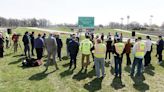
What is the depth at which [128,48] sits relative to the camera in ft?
56.3

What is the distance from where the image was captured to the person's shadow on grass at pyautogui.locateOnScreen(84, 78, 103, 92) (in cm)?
1167

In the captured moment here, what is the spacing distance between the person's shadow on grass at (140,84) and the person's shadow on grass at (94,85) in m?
1.68

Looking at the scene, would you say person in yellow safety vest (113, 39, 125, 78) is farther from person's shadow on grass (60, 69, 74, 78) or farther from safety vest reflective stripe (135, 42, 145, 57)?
person's shadow on grass (60, 69, 74, 78)

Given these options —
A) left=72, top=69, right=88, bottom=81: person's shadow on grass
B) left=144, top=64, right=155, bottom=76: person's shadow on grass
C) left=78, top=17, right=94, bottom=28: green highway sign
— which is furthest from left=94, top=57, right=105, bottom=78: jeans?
left=78, top=17, right=94, bottom=28: green highway sign

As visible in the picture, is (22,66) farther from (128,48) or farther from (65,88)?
(128,48)

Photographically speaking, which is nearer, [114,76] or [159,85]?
[159,85]

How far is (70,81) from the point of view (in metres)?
12.9

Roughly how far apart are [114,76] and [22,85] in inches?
191

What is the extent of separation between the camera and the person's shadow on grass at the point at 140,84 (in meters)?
12.1

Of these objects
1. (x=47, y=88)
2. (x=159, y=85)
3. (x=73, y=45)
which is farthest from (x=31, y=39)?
(x=159, y=85)

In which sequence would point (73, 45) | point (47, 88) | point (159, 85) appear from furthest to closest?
point (73, 45), point (159, 85), point (47, 88)

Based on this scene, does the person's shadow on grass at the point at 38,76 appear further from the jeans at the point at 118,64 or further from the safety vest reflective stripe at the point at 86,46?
the jeans at the point at 118,64

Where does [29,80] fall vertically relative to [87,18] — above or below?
below

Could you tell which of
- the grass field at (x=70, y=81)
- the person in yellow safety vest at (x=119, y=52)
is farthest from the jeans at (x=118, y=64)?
the grass field at (x=70, y=81)
